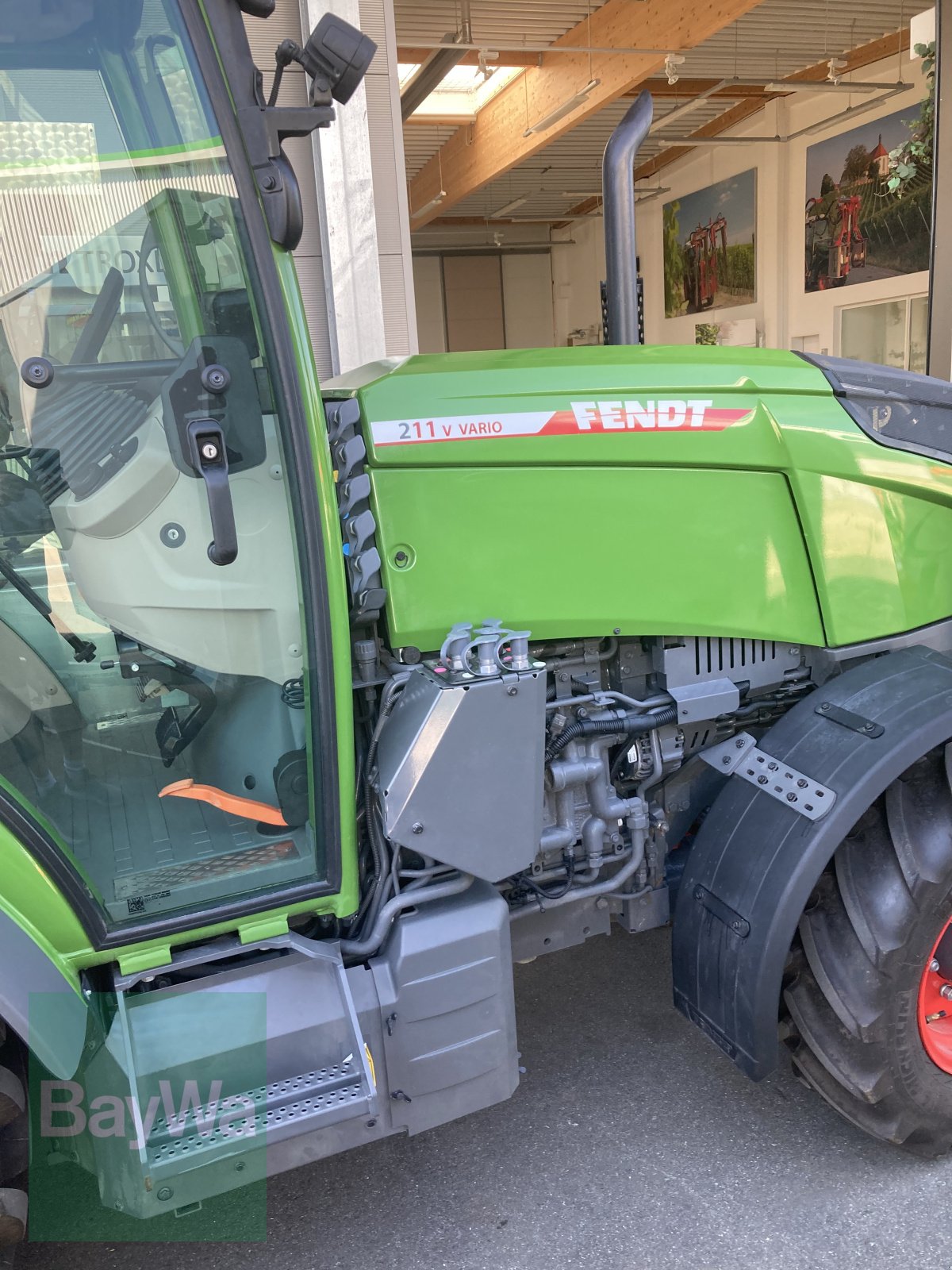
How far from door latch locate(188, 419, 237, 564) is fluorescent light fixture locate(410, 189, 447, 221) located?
13222mm

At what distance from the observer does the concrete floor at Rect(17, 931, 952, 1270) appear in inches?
78.1

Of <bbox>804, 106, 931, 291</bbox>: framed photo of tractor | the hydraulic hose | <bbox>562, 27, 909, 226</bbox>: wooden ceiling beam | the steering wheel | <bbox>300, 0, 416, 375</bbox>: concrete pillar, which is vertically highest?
<bbox>562, 27, 909, 226</bbox>: wooden ceiling beam

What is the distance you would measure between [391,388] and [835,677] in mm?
1217

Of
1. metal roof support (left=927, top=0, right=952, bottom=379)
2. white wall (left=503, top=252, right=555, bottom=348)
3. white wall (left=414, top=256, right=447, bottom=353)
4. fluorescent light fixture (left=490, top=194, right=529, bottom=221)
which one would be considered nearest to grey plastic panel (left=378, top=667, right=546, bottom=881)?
metal roof support (left=927, top=0, right=952, bottom=379)

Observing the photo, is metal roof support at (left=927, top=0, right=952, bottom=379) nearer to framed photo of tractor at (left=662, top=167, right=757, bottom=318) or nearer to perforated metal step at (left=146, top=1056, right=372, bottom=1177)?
perforated metal step at (left=146, top=1056, right=372, bottom=1177)

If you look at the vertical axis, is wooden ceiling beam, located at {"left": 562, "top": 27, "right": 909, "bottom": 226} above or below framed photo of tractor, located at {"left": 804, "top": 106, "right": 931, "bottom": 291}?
above

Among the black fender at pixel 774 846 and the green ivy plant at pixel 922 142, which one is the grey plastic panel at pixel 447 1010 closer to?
the black fender at pixel 774 846

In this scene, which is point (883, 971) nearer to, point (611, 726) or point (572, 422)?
point (611, 726)

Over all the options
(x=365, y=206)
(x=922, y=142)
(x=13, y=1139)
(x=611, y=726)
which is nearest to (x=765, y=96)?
(x=922, y=142)

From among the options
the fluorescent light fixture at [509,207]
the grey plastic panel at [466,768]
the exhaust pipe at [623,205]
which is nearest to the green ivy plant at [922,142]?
the exhaust pipe at [623,205]

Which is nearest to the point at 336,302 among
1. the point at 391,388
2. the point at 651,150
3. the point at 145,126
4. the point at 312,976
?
the point at 391,388

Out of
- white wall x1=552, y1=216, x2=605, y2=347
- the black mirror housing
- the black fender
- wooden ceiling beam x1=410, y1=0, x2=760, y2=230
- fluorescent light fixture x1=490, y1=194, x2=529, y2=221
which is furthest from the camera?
white wall x1=552, y1=216, x2=605, y2=347

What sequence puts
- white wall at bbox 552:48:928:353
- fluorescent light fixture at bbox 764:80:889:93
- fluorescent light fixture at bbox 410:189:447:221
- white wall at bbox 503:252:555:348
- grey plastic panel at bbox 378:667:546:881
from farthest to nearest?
white wall at bbox 503:252:555:348 < fluorescent light fixture at bbox 410:189:447:221 < white wall at bbox 552:48:928:353 < fluorescent light fixture at bbox 764:80:889:93 < grey plastic panel at bbox 378:667:546:881

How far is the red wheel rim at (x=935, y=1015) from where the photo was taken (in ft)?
6.92
